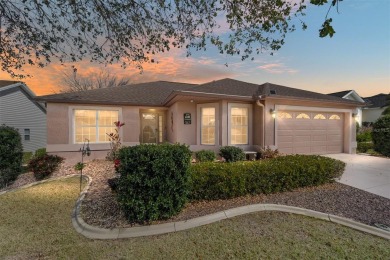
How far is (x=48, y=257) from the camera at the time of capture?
10.5 feet

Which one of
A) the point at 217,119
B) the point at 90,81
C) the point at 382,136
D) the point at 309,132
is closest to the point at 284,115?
the point at 309,132

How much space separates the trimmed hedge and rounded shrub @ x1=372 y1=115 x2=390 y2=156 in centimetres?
929

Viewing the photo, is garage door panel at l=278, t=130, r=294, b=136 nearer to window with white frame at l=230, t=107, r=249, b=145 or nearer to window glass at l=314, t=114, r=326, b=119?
window with white frame at l=230, t=107, r=249, b=145

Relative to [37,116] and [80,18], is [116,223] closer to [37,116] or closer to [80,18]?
[80,18]

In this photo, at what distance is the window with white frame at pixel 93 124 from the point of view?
1091 centimetres

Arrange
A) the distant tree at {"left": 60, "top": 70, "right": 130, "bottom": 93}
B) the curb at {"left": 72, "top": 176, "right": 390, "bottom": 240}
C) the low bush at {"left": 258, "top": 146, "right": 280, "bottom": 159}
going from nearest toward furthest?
1. the curb at {"left": 72, "top": 176, "right": 390, "bottom": 240}
2. the low bush at {"left": 258, "top": 146, "right": 280, "bottom": 159}
3. the distant tree at {"left": 60, "top": 70, "right": 130, "bottom": 93}

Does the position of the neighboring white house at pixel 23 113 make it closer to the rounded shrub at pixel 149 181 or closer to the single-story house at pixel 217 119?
the single-story house at pixel 217 119

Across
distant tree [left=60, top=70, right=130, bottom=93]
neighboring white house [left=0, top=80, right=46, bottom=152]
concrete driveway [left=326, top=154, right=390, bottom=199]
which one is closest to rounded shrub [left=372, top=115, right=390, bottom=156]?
concrete driveway [left=326, top=154, right=390, bottom=199]

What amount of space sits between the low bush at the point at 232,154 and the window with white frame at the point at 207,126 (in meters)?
1.15

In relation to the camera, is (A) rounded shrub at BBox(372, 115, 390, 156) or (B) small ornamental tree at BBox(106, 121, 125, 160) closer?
(B) small ornamental tree at BBox(106, 121, 125, 160)

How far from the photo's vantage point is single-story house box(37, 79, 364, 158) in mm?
10078

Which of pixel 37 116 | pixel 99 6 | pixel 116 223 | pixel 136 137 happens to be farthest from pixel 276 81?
pixel 37 116

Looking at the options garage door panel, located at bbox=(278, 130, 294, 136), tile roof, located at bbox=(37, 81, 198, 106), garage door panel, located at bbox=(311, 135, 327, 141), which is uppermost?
tile roof, located at bbox=(37, 81, 198, 106)

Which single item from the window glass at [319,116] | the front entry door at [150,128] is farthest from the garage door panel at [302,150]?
the front entry door at [150,128]
